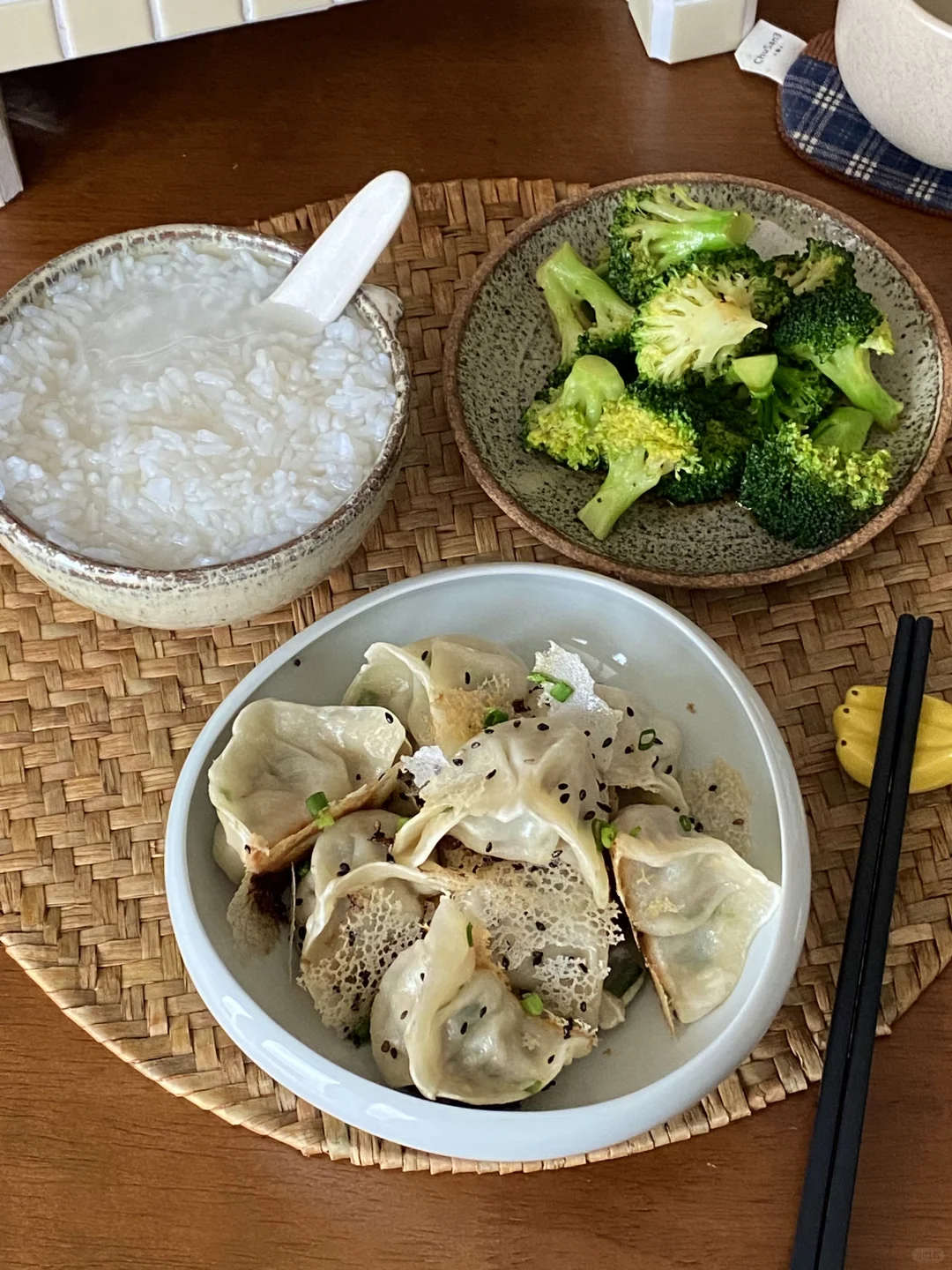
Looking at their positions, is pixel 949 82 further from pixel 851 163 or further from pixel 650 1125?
pixel 650 1125

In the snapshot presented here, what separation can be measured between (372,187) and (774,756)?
2.55ft

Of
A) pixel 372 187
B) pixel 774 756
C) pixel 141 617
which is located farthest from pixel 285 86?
pixel 774 756

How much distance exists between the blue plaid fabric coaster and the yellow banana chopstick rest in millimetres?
789

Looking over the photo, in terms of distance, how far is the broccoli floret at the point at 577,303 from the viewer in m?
1.63

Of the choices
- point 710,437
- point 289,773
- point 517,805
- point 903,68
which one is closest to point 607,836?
point 517,805

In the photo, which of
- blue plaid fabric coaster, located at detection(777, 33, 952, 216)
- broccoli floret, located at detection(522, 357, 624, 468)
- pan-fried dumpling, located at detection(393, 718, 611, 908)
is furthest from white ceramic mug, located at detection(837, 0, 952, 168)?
pan-fried dumpling, located at detection(393, 718, 611, 908)

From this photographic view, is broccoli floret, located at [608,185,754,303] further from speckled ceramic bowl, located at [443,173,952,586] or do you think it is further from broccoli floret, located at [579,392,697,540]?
broccoli floret, located at [579,392,697,540]

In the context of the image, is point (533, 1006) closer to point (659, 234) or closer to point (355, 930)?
point (355, 930)

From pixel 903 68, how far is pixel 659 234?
0.36m

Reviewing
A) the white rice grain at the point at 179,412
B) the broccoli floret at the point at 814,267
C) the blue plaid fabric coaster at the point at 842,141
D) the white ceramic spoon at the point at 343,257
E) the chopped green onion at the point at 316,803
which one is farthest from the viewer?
the blue plaid fabric coaster at the point at 842,141

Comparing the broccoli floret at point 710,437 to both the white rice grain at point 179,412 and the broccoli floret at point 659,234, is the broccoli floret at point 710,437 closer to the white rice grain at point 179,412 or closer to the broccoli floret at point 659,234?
the broccoli floret at point 659,234

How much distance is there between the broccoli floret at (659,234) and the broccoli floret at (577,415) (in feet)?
0.40

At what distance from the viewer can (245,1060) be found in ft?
4.23

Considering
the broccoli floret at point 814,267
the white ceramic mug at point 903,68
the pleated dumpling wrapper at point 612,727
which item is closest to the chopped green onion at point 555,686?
the pleated dumpling wrapper at point 612,727
